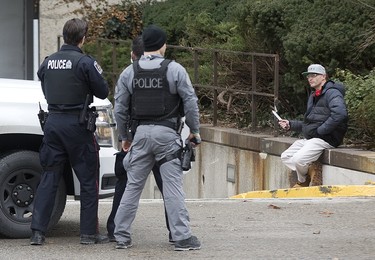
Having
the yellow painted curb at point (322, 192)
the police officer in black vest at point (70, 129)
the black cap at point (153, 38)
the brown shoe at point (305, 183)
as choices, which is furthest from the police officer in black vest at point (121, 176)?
the brown shoe at point (305, 183)

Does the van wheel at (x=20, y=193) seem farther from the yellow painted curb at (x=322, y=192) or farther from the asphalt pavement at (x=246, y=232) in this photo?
the yellow painted curb at (x=322, y=192)

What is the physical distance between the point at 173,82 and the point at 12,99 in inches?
56.5

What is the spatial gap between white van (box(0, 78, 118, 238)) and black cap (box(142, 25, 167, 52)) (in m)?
0.98

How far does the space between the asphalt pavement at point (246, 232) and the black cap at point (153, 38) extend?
1.48 metres

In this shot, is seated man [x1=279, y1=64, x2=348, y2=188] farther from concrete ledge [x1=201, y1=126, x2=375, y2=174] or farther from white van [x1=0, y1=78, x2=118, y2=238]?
white van [x1=0, y1=78, x2=118, y2=238]

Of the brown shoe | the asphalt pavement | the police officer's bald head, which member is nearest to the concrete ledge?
the brown shoe

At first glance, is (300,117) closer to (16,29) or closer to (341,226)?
(341,226)

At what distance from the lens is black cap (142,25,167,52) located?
8141 mm

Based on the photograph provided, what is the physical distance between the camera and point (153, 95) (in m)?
8.11

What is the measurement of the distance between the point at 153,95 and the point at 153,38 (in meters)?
0.41

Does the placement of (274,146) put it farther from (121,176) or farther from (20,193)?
(20,193)

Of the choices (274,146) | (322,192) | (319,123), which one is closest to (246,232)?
(322,192)

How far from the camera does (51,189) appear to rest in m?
8.46

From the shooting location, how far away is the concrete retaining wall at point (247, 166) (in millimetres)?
12031
